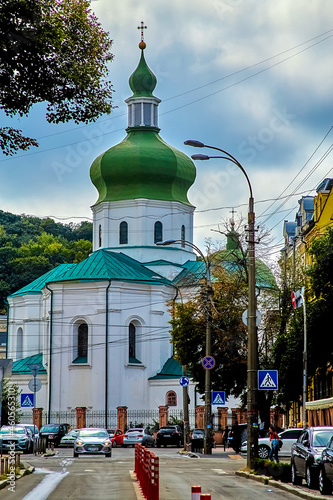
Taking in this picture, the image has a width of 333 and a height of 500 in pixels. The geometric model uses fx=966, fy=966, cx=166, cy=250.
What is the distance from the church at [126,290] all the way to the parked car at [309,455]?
4139 cm

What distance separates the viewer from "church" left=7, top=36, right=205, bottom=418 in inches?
2504

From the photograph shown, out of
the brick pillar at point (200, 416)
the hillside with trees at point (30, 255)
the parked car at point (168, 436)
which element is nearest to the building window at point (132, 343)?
the brick pillar at point (200, 416)

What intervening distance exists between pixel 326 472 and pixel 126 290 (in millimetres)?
47630

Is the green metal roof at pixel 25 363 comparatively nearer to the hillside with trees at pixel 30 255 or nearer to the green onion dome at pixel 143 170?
the green onion dome at pixel 143 170

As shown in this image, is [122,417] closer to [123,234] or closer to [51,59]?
[123,234]

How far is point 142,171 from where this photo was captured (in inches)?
2687

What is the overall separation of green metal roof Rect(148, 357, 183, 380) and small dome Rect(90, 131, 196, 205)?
1180 centimetres

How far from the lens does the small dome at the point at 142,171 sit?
2692 inches

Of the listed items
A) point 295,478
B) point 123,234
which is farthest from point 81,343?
point 295,478

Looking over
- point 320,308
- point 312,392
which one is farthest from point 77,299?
point 320,308

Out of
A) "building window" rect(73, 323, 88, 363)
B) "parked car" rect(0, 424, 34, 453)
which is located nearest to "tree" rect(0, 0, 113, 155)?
A: "parked car" rect(0, 424, 34, 453)

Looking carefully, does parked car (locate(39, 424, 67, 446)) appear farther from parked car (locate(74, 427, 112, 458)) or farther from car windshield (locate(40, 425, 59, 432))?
parked car (locate(74, 427, 112, 458))

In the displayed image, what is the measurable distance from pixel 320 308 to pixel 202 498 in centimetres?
2647

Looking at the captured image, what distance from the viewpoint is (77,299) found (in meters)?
65.0
